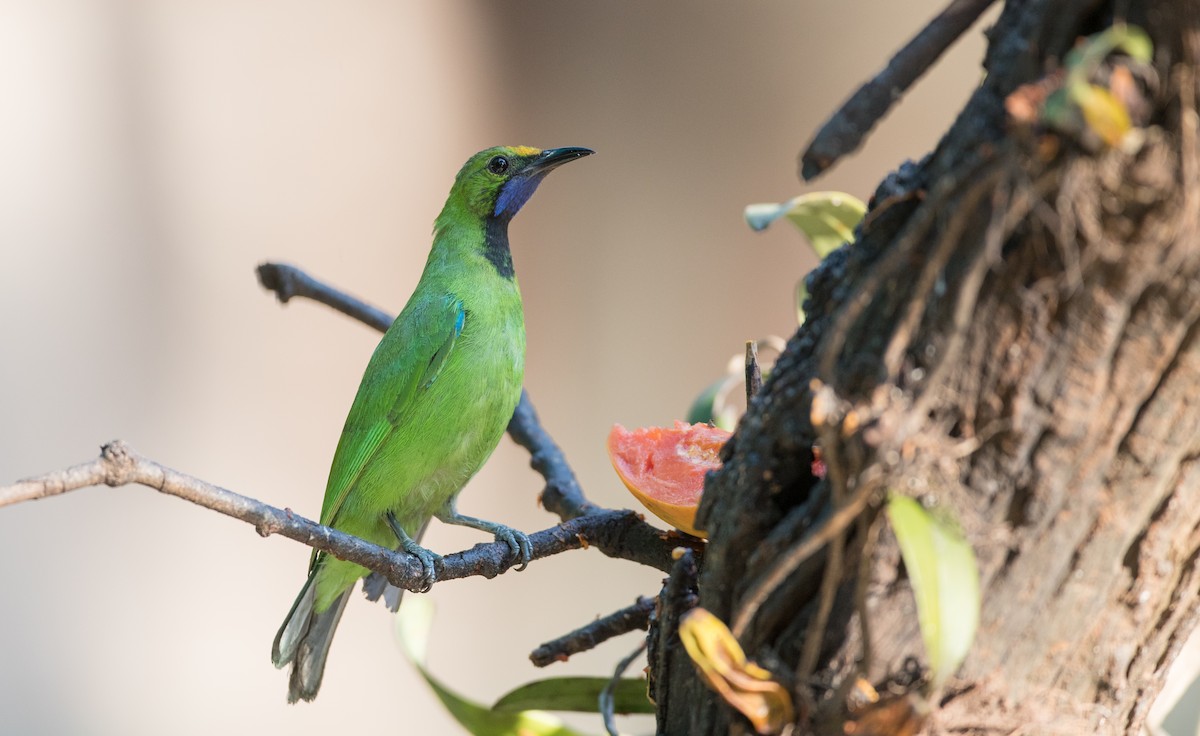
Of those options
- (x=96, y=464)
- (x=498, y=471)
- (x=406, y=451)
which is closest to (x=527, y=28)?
(x=498, y=471)

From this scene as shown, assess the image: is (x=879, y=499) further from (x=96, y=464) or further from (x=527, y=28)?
(x=527, y=28)

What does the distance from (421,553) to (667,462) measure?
0.68m

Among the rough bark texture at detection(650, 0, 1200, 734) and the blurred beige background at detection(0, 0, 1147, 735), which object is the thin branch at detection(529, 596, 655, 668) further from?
the blurred beige background at detection(0, 0, 1147, 735)

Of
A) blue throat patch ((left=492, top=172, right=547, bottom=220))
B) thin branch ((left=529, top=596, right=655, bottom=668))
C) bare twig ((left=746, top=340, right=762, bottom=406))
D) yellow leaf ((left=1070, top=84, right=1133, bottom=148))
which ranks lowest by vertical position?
thin branch ((left=529, top=596, right=655, bottom=668))

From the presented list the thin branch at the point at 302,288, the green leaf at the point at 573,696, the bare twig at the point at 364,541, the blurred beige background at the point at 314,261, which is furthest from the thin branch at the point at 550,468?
the blurred beige background at the point at 314,261

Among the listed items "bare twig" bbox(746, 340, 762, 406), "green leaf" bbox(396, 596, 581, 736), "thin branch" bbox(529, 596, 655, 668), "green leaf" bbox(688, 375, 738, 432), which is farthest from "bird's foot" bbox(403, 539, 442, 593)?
"green leaf" bbox(688, 375, 738, 432)

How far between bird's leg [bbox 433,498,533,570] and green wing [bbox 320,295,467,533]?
271mm

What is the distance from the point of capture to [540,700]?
1.67 m

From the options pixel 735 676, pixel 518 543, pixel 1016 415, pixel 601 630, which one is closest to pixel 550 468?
pixel 518 543

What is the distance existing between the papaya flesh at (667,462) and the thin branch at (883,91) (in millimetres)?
796

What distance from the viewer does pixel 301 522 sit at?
1.35 m

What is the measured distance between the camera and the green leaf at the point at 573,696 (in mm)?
1654

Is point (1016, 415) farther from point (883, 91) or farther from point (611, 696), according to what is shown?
point (611, 696)

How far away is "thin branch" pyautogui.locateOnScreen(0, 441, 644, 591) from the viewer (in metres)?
1.05
